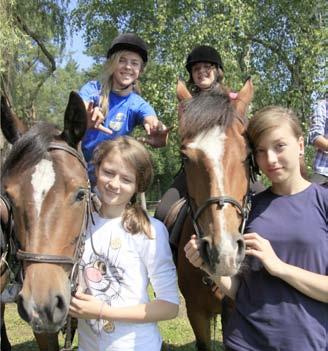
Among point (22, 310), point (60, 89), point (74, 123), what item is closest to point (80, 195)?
point (74, 123)

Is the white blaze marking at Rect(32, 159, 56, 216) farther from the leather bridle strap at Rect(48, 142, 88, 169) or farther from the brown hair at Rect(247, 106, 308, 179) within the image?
the brown hair at Rect(247, 106, 308, 179)

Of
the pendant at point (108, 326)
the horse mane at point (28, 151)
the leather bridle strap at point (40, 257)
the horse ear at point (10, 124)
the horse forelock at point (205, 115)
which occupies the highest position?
the horse forelock at point (205, 115)

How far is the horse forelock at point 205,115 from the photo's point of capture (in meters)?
2.89

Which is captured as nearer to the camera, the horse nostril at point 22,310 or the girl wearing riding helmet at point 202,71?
the horse nostril at point 22,310

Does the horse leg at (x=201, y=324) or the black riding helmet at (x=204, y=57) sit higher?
the black riding helmet at (x=204, y=57)

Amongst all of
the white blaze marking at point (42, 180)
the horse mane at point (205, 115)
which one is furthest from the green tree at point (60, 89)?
the white blaze marking at point (42, 180)

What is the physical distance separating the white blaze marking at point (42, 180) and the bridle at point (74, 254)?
0.15 m

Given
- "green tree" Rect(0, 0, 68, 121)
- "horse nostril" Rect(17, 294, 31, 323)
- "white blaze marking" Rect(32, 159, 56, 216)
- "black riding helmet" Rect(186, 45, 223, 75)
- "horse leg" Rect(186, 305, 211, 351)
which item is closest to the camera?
"horse nostril" Rect(17, 294, 31, 323)

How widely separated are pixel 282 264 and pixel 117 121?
7.58 feet

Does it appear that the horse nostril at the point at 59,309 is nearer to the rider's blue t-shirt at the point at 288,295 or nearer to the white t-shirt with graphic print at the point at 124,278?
the white t-shirt with graphic print at the point at 124,278

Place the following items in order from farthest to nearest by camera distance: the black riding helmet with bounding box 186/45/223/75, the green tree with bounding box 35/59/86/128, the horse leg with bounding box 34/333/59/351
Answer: the green tree with bounding box 35/59/86/128
the black riding helmet with bounding box 186/45/223/75
the horse leg with bounding box 34/333/59/351

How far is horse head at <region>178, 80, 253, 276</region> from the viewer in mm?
2398

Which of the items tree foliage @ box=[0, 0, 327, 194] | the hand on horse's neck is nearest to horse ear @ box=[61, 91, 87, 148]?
the hand on horse's neck

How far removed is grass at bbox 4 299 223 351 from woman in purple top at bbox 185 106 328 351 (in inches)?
129
